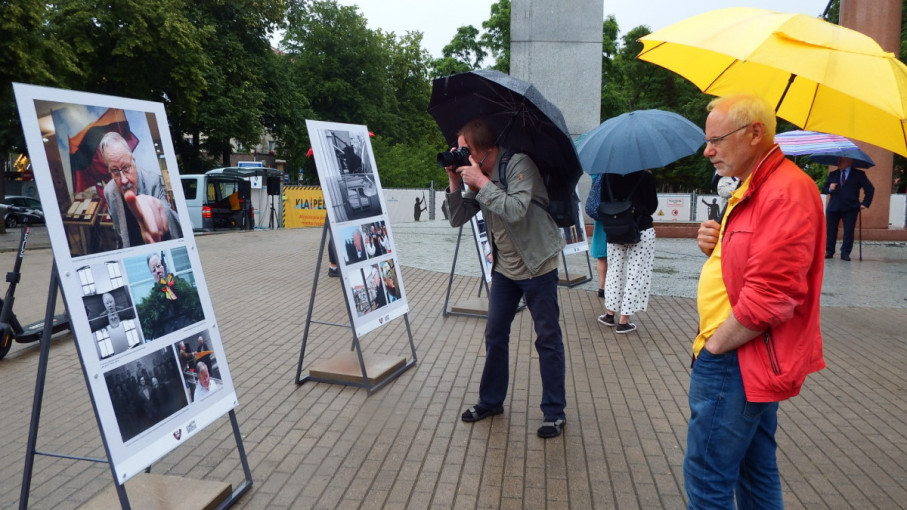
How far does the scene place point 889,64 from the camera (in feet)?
7.61

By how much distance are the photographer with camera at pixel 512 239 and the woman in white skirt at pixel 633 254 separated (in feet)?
8.67

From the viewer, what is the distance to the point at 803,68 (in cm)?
226

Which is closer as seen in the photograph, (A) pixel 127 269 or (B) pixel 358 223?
(A) pixel 127 269

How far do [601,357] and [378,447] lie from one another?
2512mm

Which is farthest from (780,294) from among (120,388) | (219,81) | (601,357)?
(219,81)

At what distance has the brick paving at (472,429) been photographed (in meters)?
3.39

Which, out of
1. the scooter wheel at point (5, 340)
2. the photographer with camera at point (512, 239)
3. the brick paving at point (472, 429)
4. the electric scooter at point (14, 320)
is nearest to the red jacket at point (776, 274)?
the brick paving at point (472, 429)

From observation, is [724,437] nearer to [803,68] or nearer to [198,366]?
[803,68]

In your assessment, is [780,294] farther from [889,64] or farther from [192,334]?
[192,334]

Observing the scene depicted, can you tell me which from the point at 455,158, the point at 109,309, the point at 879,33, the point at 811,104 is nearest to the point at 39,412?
the point at 109,309

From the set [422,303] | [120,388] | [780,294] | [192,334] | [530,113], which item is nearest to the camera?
[780,294]

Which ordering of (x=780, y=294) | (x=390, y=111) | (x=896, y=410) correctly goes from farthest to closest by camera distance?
1. (x=390, y=111)
2. (x=896, y=410)
3. (x=780, y=294)

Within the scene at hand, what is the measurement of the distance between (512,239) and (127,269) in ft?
6.61

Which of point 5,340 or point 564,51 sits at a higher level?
point 564,51
